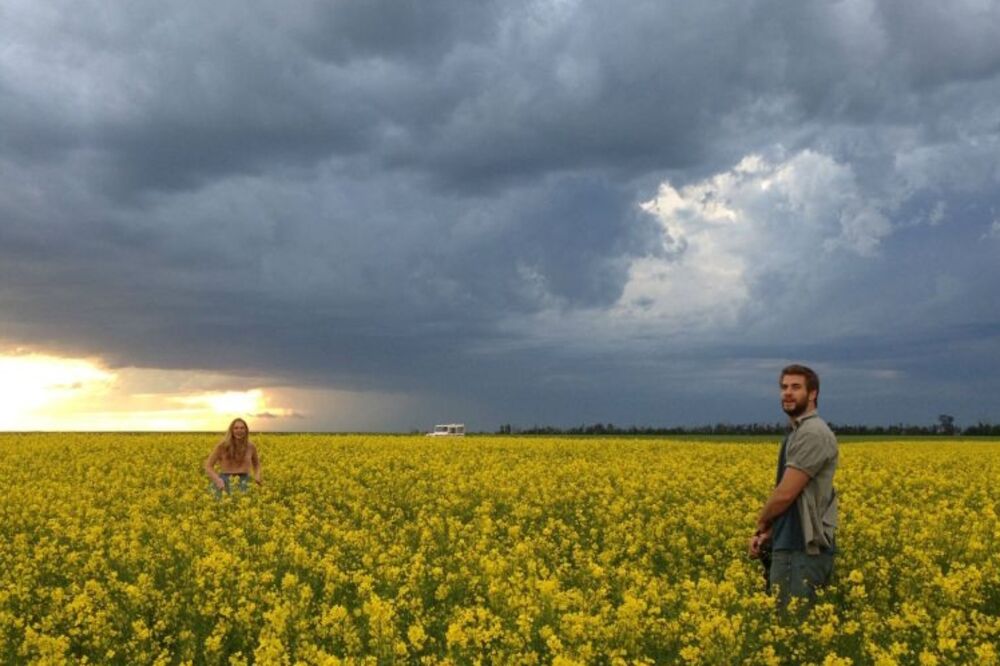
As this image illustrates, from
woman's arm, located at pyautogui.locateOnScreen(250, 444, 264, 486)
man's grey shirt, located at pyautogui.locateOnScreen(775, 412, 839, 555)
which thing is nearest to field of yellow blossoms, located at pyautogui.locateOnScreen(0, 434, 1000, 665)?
woman's arm, located at pyautogui.locateOnScreen(250, 444, 264, 486)

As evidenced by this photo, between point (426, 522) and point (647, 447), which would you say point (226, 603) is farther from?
point (647, 447)

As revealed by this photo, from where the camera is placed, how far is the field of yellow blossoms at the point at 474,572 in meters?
7.03

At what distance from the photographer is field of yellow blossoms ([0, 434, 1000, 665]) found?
7.03 m

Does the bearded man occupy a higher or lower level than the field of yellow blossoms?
higher

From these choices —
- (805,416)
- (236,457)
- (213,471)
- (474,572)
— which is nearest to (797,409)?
(805,416)

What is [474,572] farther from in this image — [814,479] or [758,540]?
[814,479]

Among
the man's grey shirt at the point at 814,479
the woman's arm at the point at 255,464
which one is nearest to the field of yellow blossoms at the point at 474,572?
the woman's arm at the point at 255,464

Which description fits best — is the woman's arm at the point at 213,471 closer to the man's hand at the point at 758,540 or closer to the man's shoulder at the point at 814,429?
the man's hand at the point at 758,540

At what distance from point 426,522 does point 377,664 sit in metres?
6.92

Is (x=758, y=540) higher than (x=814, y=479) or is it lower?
lower

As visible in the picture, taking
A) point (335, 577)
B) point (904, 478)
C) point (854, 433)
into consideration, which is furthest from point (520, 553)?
point (854, 433)

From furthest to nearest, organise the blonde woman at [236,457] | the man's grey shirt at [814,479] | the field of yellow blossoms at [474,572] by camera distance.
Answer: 1. the blonde woman at [236,457]
2. the man's grey shirt at [814,479]
3. the field of yellow blossoms at [474,572]

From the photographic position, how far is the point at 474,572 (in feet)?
32.5

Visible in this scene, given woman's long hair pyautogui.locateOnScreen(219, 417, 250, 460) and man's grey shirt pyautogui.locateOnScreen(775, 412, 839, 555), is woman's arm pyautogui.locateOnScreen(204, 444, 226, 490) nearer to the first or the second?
woman's long hair pyautogui.locateOnScreen(219, 417, 250, 460)
